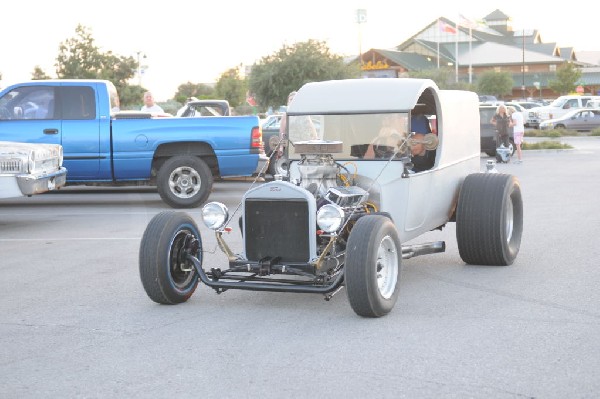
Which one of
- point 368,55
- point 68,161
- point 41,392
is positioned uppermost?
point 368,55

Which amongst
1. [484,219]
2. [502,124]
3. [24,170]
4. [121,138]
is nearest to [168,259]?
[484,219]

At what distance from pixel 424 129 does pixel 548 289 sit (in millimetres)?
2125

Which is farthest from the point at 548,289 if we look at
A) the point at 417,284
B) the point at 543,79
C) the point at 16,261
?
the point at 543,79

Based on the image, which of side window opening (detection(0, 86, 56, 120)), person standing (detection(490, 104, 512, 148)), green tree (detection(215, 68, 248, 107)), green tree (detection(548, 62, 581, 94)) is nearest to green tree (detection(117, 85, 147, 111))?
person standing (detection(490, 104, 512, 148))

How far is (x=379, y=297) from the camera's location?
7000 mm

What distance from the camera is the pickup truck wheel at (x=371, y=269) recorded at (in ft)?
22.5

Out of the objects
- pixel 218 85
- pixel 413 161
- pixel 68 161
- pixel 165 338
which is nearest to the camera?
pixel 165 338

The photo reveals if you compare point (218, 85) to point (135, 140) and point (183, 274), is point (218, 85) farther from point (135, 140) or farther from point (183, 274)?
point (183, 274)

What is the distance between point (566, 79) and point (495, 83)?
23.5ft

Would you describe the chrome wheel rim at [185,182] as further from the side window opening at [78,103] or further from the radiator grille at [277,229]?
the radiator grille at [277,229]

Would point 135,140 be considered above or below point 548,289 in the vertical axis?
above

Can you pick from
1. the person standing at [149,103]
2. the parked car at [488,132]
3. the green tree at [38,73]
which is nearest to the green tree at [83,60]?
the green tree at [38,73]

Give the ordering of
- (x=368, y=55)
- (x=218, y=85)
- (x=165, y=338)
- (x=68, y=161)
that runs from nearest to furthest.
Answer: (x=165, y=338), (x=68, y=161), (x=218, y=85), (x=368, y=55)

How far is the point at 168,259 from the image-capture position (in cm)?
757
